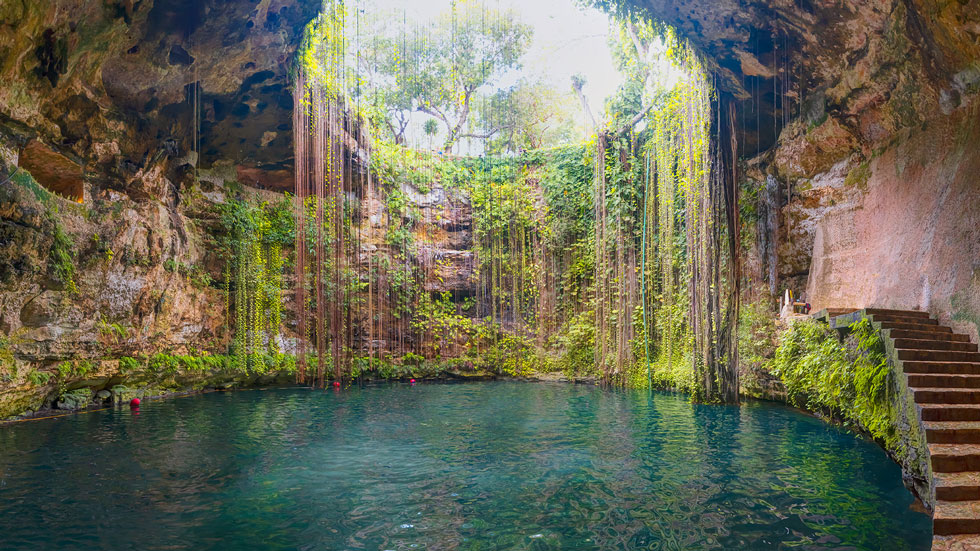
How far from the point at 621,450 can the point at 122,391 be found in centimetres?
862

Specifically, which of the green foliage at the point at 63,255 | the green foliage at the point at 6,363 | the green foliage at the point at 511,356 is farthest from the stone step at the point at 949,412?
the green foliage at the point at 511,356

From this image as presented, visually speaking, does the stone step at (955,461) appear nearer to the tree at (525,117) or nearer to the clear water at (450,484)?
the clear water at (450,484)

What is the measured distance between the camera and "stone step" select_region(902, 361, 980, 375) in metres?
4.76

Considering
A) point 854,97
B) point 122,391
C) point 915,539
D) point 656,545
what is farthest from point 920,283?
point 122,391

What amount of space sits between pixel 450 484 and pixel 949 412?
3.89 m

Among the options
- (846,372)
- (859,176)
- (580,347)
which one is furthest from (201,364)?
(859,176)

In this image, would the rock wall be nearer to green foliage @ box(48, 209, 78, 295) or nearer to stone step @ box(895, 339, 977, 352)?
stone step @ box(895, 339, 977, 352)

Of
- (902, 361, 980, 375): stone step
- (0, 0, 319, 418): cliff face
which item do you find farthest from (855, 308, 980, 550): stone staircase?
(0, 0, 319, 418): cliff face

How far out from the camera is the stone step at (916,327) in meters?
5.47

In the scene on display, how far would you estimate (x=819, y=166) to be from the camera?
31.5ft

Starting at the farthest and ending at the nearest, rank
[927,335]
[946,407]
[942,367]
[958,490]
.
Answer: [927,335] → [942,367] → [946,407] → [958,490]

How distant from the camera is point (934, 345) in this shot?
5.25 metres

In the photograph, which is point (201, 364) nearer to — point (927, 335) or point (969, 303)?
point (927, 335)

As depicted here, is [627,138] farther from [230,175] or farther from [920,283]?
[230,175]
